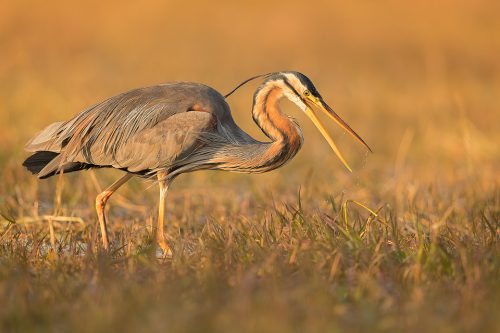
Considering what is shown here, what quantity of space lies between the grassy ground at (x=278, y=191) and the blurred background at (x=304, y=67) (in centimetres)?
4

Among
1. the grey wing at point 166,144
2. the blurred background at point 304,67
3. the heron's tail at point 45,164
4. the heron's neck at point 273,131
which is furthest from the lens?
the blurred background at point 304,67

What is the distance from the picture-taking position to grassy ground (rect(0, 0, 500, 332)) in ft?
11.4

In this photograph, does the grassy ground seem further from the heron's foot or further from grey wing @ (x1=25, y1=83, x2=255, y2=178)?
grey wing @ (x1=25, y1=83, x2=255, y2=178)

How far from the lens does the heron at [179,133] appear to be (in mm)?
5332

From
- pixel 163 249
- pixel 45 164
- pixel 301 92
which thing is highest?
pixel 301 92

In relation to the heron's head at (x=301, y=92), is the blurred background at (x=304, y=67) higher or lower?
lower

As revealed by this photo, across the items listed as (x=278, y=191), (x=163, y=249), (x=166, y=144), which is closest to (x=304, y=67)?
(x=278, y=191)

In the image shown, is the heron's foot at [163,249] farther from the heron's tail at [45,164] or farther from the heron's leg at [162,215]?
the heron's tail at [45,164]

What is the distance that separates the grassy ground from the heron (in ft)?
0.94

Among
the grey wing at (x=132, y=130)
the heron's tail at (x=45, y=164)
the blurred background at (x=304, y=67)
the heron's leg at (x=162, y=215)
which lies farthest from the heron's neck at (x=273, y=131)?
the blurred background at (x=304, y=67)

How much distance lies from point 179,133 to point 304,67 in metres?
10.4

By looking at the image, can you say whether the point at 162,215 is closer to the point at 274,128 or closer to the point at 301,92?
the point at 274,128

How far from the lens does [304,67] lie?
15453 mm

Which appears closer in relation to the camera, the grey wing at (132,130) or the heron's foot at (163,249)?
the heron's foot at (163,249)
